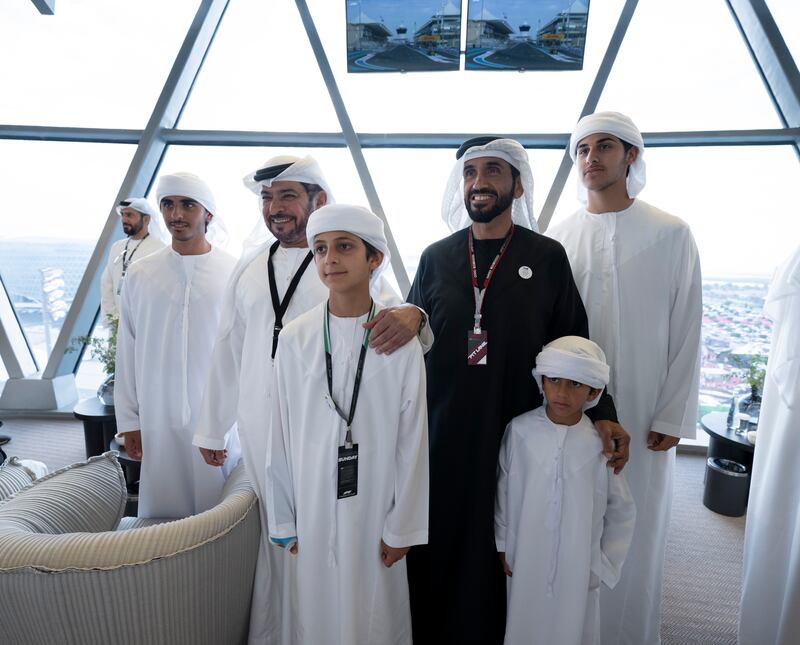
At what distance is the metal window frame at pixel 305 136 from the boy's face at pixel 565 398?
3.43 meters

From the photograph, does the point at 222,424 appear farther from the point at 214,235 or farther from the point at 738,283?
the point at 738,283

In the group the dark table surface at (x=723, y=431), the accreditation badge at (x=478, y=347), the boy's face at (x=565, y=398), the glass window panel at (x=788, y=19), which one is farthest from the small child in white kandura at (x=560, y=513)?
the glass window panel at (x=788, y=19)

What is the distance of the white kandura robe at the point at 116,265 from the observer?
16.6ft

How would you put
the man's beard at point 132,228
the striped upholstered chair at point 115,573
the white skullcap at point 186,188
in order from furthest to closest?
the man's beard at point 132,228, the white skullcap at point 186,188, the striped upholstered chair at point 115,573

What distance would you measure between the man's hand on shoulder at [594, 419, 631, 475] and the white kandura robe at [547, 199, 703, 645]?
1.18ft

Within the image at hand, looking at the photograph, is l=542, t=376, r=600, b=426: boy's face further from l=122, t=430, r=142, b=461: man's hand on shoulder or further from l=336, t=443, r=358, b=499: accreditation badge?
l=122, t=430, r=142, b=461: man's hand on shoulder

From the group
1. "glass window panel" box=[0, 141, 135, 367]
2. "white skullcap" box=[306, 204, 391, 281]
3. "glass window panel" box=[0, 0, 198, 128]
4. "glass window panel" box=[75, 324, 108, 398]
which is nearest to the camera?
"white skullcap" box=[306, 204, 391, 281]

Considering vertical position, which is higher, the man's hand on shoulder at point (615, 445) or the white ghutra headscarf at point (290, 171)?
the white ghutra headscarf at point (290, 171)

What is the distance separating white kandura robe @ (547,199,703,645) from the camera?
2.09m

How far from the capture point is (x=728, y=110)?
450 centimetres

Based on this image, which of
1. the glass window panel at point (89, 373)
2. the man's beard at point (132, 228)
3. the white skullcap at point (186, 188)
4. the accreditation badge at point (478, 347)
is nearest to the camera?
the accreditation badge at point (478, 347)

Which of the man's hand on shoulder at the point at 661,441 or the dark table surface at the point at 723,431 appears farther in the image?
the dark table surface at the point at 723,431

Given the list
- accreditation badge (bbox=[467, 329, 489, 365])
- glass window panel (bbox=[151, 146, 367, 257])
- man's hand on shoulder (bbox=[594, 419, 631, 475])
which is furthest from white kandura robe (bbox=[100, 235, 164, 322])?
man's hand on shoulder (bbox=[594, 419, 631, 475])

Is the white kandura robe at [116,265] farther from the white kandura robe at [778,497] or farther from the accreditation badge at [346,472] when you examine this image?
the white kandura robe at [778,497]
